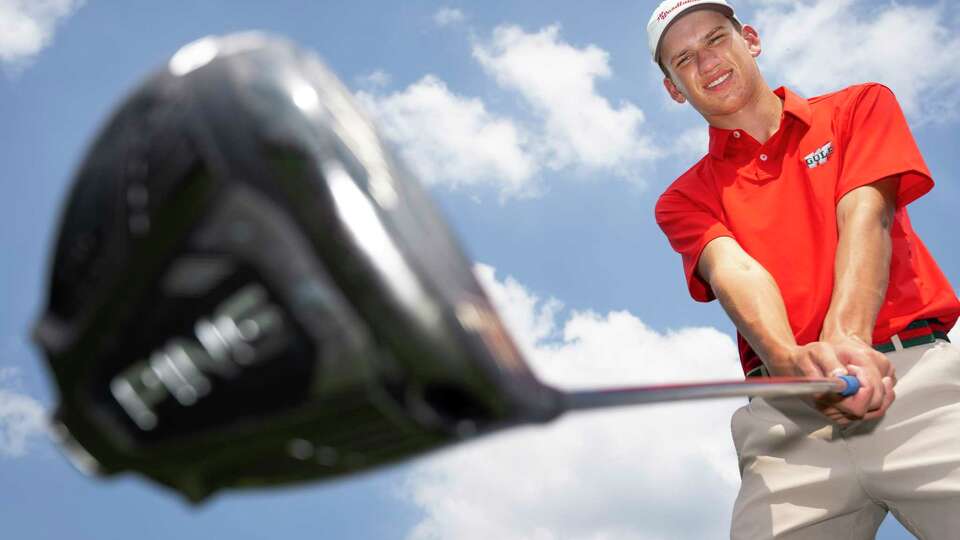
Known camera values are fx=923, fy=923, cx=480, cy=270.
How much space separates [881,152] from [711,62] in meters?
0.73

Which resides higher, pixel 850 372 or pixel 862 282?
pixel 862 282

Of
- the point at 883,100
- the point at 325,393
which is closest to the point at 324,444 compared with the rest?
the point at 325,393

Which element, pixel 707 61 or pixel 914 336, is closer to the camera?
pixel 914 336

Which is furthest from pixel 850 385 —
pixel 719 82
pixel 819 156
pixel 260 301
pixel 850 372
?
pixel 260 301

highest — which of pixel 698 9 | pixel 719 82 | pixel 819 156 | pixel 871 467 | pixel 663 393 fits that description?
pixel 698 9

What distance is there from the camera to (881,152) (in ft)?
10.1

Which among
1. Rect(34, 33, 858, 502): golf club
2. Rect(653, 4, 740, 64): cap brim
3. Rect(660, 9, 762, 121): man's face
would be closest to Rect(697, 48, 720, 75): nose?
Rect(660, 9, 762, 121): man's face

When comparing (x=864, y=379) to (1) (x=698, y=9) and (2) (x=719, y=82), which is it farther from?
(1) (x=698, y=9)

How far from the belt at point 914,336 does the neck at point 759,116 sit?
87 centimetres

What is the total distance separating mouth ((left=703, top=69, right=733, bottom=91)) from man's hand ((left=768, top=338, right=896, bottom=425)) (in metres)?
1.17

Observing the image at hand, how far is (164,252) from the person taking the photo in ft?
3.69

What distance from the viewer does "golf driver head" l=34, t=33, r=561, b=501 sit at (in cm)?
105

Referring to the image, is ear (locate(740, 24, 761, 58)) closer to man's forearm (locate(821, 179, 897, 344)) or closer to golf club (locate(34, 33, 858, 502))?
man's forearm (locate(821, 179, 897, 344))

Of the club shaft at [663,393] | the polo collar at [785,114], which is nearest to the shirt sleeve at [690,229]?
the polo collar at [785,114]
